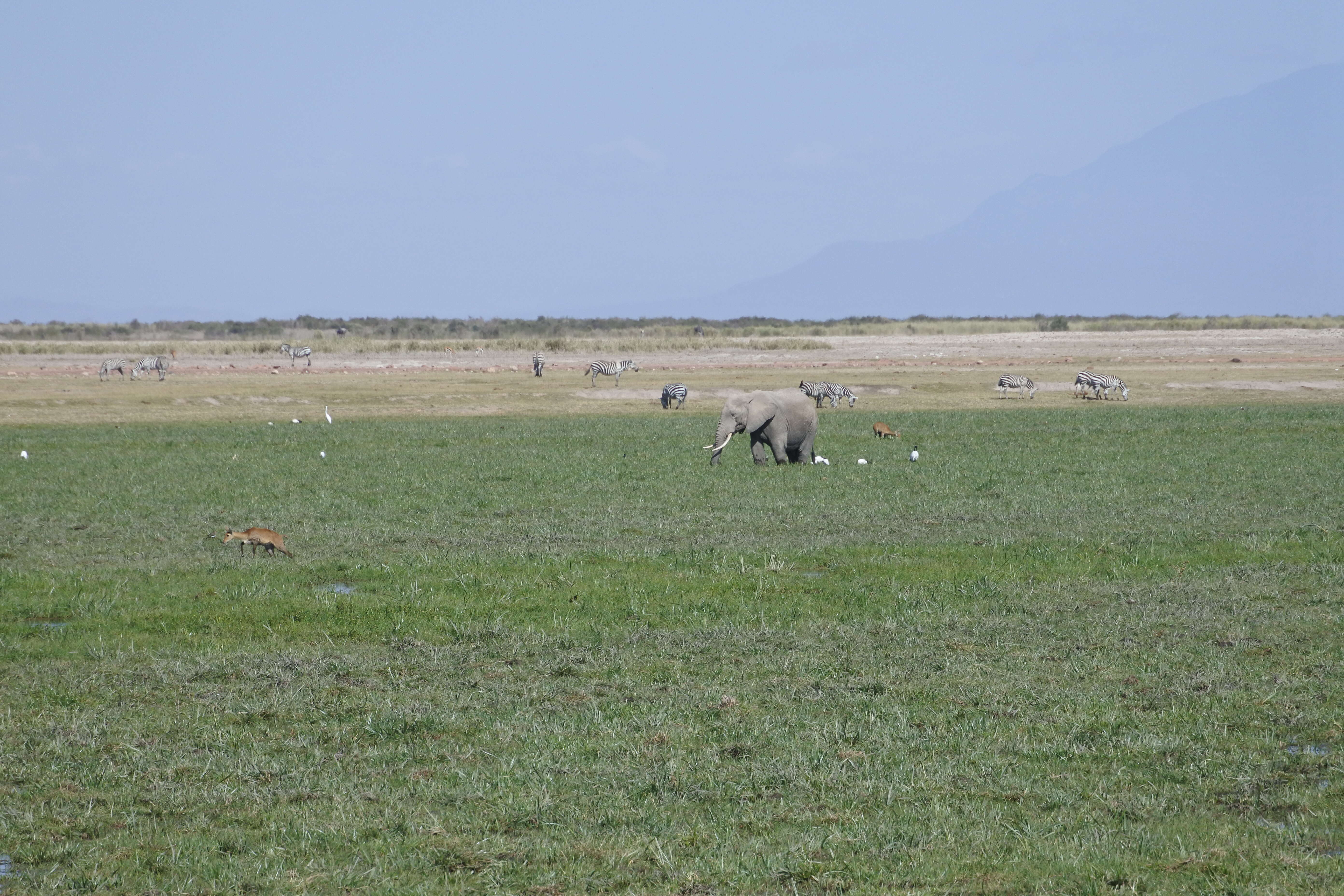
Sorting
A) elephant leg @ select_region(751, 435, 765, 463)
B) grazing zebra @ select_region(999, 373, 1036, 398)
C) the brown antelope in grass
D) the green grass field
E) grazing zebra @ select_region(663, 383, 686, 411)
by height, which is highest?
grazing zebra @ select_region(999, 373, 1036, 398)

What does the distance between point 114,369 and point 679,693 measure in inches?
2517

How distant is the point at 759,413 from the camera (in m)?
29.0

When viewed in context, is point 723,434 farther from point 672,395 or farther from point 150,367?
point 150,367

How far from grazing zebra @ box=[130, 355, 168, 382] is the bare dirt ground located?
957 millimetres

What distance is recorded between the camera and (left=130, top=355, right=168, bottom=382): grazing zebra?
2633 inches

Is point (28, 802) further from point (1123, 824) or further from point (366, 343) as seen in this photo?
point (366, 343)

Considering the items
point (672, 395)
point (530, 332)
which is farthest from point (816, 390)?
point (530, 332)

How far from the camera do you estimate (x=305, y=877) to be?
22.1ft

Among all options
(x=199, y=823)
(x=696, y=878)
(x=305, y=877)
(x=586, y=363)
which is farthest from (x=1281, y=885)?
(x=586, y=363)

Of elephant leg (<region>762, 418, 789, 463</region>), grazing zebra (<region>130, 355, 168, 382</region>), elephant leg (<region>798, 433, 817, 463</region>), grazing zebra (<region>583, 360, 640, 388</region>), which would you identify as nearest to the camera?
elephant leg (<region>762, 418, 789, 463</region>)

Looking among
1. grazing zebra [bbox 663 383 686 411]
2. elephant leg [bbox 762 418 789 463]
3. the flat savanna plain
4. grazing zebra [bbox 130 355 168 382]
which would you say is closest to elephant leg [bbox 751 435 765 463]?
elephant leg [bbox 762 418 789 463]

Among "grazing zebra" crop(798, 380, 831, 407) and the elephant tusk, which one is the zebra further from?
the elephant tusk

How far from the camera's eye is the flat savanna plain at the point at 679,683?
23.3ft

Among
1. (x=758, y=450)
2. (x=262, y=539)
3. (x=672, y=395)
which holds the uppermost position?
(x=672, y=395)
